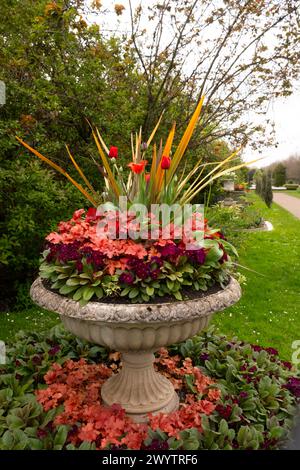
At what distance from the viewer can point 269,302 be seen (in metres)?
5.03

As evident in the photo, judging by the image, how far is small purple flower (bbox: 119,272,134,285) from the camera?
1989 mm

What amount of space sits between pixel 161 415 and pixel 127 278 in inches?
40.3

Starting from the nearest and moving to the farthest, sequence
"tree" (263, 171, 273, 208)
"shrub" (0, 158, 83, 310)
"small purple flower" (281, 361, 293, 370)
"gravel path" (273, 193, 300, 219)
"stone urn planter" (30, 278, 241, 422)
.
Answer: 1. "stone urn planter" (30, 278, 241, 422)
2. "small purple flower" (281, 361, 293, 370)
3. "shrub" (0, 158, 83, 310)
4. "tree" (263, 171, 273, 208)
5. "gravel path" (273, 193, 300, 219)

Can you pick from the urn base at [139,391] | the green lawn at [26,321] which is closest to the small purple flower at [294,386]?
the urn base at [139,391]

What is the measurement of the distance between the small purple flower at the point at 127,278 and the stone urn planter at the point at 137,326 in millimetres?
130

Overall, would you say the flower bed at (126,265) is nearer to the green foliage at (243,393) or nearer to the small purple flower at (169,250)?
the small purple flower at (169,250)

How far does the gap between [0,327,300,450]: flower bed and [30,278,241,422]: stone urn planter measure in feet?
0.54

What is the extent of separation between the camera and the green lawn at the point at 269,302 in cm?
408

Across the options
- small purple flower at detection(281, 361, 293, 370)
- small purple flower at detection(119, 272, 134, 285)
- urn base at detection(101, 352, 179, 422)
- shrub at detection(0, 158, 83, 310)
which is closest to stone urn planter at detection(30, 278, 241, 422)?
urn base at detection(101, 352, 179, 422)

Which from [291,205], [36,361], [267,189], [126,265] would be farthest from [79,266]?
[291,205]

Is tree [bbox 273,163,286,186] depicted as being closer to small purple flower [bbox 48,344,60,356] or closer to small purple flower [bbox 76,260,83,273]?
small purple flower [bbox 48,344,60,356]

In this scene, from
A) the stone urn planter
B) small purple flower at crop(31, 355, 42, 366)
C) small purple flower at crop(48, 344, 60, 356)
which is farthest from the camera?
small purple flower at crop(48, 344, 60, 356)

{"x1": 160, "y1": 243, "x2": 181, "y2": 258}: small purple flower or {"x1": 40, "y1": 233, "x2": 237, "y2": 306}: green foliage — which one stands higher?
{"x1": 160, "y1": 243, "x2": 181, "y2": 258}: small purple flower
